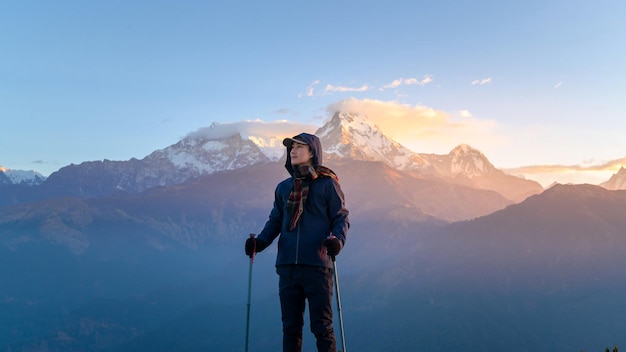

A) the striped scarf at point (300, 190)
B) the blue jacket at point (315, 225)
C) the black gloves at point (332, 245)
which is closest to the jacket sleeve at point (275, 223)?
the blue jacket at point (315, 225)

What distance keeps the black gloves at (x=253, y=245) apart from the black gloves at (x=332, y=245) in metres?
1.50

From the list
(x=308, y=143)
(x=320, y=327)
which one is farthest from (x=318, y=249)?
(x=308, y=143)

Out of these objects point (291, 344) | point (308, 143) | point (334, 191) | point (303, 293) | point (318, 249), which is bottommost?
point (291, 344)

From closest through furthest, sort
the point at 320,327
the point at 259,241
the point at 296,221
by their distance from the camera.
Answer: the point at 320,327, the point at 296,221, the point at 259,241

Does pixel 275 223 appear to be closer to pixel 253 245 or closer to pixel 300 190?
pixel 253 245

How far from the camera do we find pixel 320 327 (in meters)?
8.44

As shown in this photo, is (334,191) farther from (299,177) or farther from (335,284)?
(335,284)

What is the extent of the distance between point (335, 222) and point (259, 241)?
1.47m

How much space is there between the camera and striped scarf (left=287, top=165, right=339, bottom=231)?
9039 millimetres

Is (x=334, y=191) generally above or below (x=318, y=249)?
above

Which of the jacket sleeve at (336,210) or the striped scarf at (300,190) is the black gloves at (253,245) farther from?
the jacket sleeve at (336,210)

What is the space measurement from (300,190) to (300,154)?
63 centimetres

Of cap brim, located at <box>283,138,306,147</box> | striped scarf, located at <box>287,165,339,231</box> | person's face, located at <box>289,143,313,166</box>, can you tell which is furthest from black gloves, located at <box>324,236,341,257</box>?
cap brim, located at <box>283,138,306,147</box>

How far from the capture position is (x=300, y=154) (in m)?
9.32
